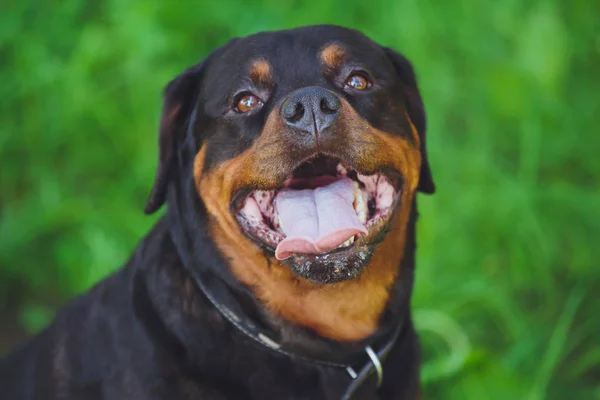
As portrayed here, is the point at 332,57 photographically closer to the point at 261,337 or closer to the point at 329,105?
the point at 329,105

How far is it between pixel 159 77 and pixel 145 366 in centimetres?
255

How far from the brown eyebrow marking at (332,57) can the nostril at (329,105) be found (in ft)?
0.90

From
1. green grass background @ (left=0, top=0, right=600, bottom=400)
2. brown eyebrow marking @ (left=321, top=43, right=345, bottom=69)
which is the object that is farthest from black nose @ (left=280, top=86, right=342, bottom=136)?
green grass background @ (left=0, top=0, right=600, bottom=400)

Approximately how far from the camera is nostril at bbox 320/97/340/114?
83.6 inches

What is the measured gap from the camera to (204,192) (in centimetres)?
231

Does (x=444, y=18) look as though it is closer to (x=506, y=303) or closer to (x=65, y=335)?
(x=506, y=303)

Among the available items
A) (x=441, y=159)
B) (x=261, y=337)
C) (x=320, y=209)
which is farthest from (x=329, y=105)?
(x=441, y=159)

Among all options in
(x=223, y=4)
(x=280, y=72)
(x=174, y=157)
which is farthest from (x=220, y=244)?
(x=223, y=4)

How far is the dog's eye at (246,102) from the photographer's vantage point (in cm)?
237

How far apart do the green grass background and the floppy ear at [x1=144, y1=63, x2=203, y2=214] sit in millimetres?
1387

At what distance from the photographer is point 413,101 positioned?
8.59ft

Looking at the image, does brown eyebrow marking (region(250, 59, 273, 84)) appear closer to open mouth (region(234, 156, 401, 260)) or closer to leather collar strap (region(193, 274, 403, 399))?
open mouth (region(234, 156, 401, 260))

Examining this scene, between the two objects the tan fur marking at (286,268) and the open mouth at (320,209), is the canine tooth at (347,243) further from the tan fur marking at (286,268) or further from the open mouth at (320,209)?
the tan fur marking at (286,268)

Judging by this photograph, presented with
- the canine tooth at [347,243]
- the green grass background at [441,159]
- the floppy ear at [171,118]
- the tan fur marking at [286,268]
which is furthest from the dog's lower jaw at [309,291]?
the green grass background at [441,159]
